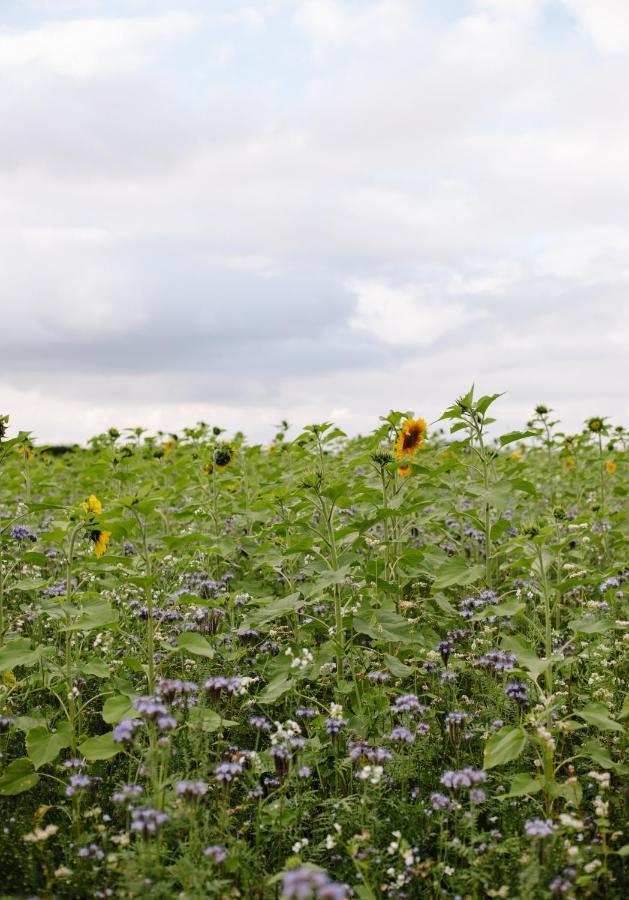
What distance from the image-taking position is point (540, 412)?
8234 millimetres

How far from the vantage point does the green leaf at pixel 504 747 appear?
323 centimetres

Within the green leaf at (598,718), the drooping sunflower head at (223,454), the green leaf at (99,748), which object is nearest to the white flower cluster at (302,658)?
the green leaf at (99,748)

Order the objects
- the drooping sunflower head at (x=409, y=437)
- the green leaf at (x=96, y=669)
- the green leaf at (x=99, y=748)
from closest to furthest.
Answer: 1. the green leaf at (x=99, y=748)
2. the green leaf at (x=96, y=669)
3. the drooping sunflower head at (x=409, y=437)

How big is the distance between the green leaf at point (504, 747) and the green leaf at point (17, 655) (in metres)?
2.08

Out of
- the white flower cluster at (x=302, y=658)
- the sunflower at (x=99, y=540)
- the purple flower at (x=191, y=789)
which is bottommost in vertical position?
the purple flower at (x=191, y=789)

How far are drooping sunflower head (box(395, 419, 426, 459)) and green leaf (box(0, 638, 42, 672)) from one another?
9.93 ft

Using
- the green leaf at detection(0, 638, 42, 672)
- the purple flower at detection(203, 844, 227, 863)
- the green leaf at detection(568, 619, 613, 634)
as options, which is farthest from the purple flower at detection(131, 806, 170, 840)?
the green leaf at detection(568, 619, 613, 634)

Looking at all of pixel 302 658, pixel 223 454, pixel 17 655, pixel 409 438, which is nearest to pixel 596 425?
pixel 409 438

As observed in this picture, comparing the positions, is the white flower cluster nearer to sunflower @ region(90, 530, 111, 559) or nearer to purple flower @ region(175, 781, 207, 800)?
purple flower @ region(175, 781, 207, 800)

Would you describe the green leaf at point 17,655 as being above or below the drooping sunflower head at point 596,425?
below

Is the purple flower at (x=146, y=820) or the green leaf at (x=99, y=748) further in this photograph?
the green leaf at (x=99, y=748)

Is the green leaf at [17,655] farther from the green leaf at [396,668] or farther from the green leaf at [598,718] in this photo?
the green leaf at [598,718]

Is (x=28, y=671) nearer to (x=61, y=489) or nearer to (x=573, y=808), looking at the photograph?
(x=573, y=808)

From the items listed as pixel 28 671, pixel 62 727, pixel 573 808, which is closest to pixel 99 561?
pixel 62 727
